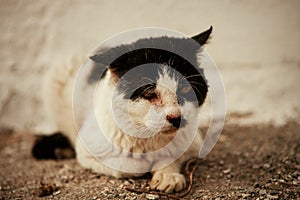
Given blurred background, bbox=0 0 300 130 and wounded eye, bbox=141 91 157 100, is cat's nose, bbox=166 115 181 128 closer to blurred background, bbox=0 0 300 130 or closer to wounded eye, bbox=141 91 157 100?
wounded eye, bbox=141 91 157 100

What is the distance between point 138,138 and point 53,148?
115 centimetres

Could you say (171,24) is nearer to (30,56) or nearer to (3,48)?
(30,56)

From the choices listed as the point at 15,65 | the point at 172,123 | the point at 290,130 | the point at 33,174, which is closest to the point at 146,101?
the point at 172,123

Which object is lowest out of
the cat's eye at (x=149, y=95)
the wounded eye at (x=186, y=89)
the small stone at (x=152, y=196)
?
the small stone at (x=152, y=196)

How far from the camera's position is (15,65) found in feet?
11.4

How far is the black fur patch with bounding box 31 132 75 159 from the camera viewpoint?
9.41 feet

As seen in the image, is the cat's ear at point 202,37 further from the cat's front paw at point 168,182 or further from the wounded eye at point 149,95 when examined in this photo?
the cat's front paw at point 168,182

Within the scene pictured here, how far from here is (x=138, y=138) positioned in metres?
2.15

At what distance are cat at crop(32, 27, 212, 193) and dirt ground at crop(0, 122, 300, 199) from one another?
14 centimetres

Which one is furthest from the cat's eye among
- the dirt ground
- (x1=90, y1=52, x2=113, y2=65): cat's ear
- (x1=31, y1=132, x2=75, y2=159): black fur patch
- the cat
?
(x1=31, y1=132, x2=75, y2=159): black fur patch

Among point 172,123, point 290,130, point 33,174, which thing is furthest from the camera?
point 290,130

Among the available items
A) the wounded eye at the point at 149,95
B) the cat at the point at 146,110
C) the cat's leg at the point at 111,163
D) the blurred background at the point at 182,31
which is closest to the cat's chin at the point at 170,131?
the cat at the point at 146,110

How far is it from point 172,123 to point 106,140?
571 mm

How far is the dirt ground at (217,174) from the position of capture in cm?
201
